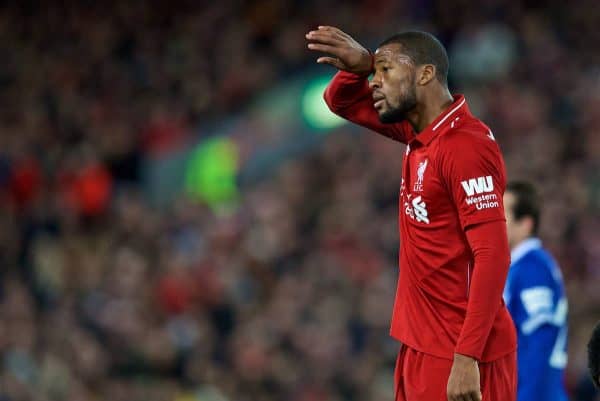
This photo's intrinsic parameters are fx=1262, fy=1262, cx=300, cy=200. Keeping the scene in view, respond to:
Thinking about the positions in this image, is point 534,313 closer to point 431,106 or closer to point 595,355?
point 431,106

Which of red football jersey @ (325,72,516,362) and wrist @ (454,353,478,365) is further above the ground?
red football jersey @ (325,72,516,362)

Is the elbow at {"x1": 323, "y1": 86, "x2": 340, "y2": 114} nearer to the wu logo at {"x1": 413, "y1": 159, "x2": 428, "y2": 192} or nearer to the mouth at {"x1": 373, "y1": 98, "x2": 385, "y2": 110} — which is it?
the mouth at {"x1": 373, "y1": 98, "x2": 385, "y2": 110}

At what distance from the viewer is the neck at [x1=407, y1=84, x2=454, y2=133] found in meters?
4.25

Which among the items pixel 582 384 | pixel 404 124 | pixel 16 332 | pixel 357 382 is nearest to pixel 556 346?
pixel 404 124

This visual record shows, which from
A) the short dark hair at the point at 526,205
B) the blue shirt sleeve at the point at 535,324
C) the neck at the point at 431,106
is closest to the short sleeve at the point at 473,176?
the neck at the point at 431,106

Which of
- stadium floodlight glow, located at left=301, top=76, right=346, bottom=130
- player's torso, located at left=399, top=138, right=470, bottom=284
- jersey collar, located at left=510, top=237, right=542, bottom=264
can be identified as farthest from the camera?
stadium floodlight glow, located at left=301, top=76, right=346, bottom=130

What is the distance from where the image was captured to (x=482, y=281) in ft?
13.1

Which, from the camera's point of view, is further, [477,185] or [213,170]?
[213,170]

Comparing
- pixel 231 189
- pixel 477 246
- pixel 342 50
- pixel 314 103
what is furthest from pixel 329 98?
pixel 314 103

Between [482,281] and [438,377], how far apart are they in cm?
40

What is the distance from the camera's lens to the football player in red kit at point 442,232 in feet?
13.1

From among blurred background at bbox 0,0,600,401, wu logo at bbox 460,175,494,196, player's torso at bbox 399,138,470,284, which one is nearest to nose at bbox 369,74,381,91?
player's torso at bbox 399,138,470,284

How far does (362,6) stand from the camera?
1333 cm

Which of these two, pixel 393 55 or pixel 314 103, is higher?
pixel 393 55
